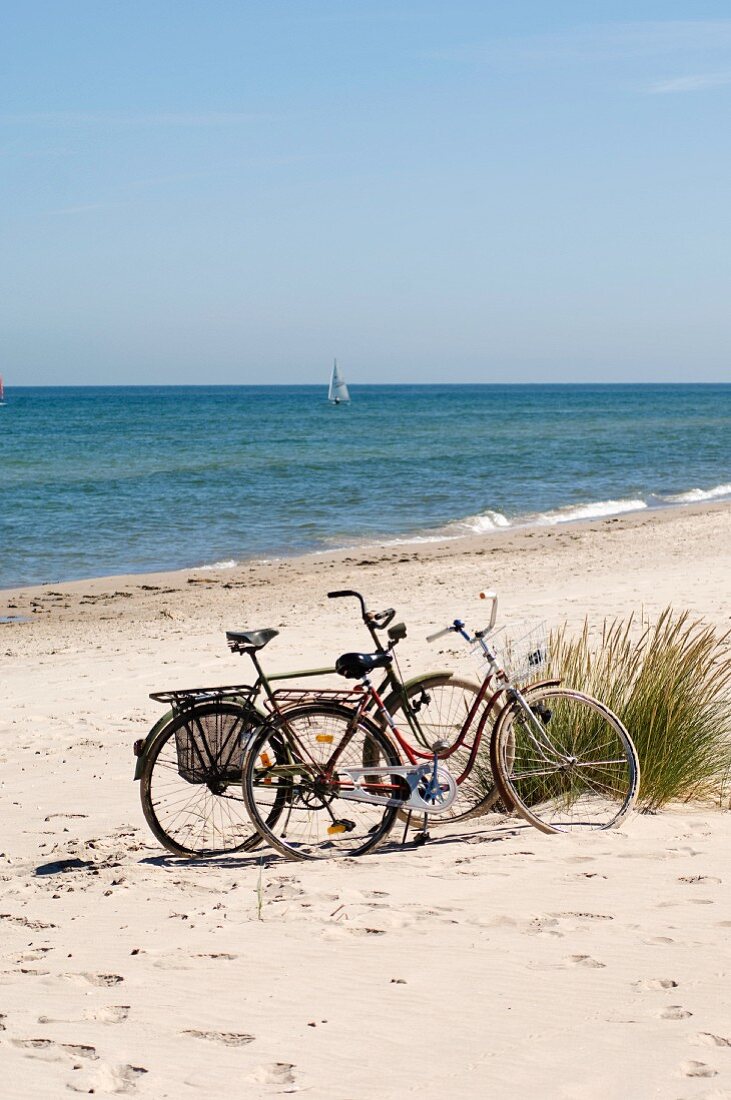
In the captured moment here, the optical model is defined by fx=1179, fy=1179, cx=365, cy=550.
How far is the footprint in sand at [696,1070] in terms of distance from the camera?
321 cm

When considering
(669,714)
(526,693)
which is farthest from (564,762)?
(669,714)

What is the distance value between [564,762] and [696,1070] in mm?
2447

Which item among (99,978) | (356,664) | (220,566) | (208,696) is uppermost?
(356,664)

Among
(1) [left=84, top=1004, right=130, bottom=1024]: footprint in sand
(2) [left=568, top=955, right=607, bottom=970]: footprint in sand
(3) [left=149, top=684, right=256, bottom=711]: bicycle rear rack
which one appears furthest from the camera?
(3) [left=149, top=684, right=256, bottom=711]: bicycle rear rack

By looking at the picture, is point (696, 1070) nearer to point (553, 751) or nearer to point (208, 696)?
point (553, 751)

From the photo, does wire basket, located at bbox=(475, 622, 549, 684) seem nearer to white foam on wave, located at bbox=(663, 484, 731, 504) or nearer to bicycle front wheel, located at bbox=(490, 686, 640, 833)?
bicycle front wheel, located at bbox=(490, 686, 640, 833)

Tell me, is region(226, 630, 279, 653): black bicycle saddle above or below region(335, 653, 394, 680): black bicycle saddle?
above

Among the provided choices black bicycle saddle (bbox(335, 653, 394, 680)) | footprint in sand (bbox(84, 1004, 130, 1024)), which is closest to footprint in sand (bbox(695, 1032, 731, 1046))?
footprint in sand (bbox(84, 1004, 130, 1024))

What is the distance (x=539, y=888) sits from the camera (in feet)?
15.5

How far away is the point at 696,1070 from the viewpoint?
3.23 metres

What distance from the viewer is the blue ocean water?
21.8m

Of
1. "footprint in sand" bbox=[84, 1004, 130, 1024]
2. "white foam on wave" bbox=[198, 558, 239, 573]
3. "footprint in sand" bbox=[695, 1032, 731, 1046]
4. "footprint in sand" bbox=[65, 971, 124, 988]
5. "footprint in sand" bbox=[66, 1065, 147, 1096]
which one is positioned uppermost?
"footprint in sand" bbox=[695, 1032, 731, 1046]

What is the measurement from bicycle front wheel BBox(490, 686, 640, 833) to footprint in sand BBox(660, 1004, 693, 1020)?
1832 mm

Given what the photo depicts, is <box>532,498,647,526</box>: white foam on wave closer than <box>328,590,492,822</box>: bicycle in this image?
No
